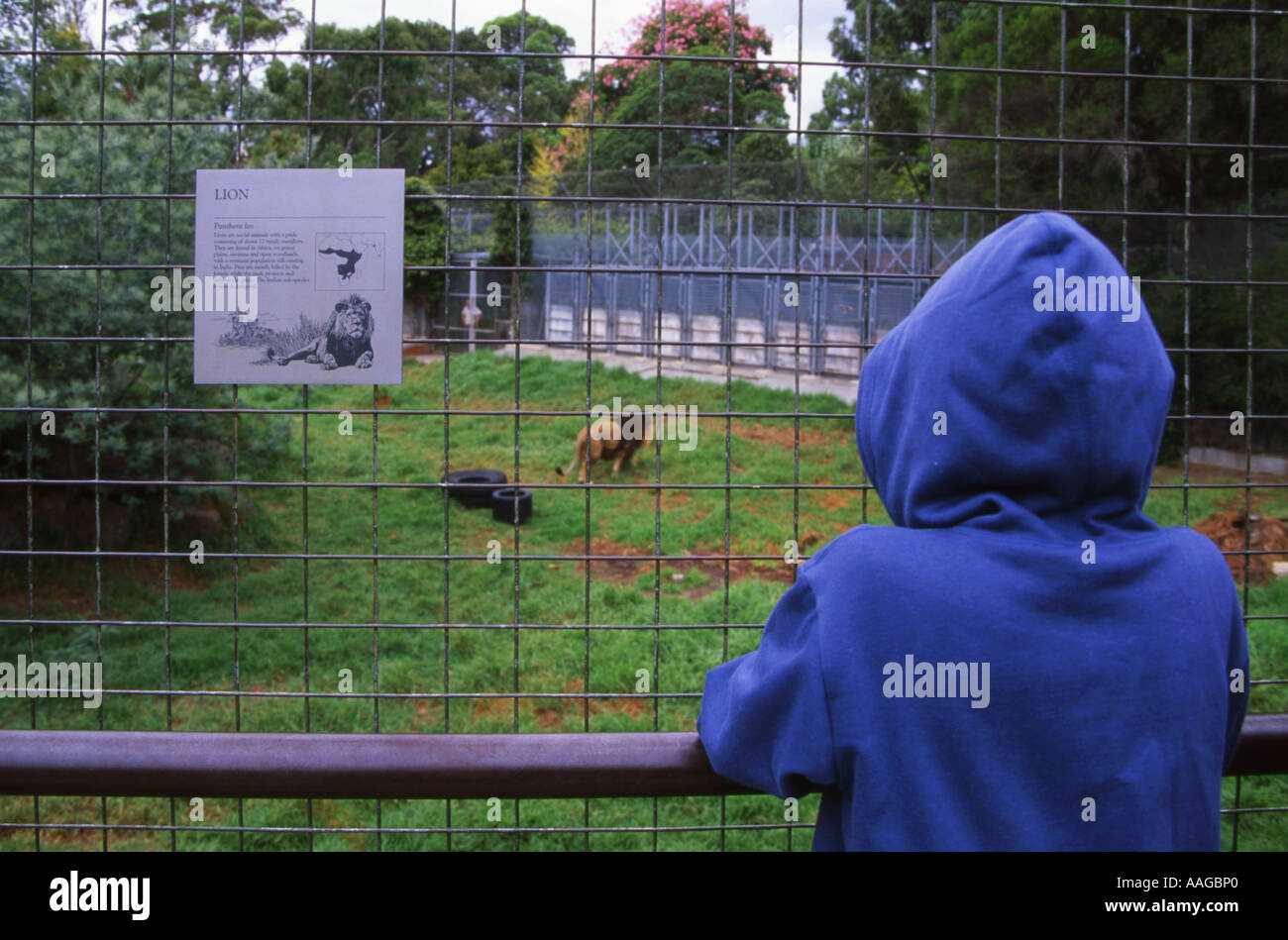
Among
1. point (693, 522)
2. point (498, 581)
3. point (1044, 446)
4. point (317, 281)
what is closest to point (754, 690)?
point (1044, 446)

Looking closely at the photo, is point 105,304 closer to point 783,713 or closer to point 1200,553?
point 783,713

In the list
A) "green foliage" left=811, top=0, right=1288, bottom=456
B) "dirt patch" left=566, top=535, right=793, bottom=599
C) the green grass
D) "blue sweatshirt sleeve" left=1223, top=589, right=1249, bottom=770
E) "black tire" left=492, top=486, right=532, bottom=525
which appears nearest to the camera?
"blue sweatshirt sleeve" left=1223, top=589, right=1249, bottom=770

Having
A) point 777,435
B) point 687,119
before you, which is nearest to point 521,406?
point 777,435

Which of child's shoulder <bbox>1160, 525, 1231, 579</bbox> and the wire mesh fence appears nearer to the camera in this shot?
child's shoulder <bbox>1160, 525, 1231, 579</bbox>

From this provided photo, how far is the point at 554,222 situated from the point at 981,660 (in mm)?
13722

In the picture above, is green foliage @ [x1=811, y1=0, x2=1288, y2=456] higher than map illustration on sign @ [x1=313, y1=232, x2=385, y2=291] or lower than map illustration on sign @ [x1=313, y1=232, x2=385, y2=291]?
higher

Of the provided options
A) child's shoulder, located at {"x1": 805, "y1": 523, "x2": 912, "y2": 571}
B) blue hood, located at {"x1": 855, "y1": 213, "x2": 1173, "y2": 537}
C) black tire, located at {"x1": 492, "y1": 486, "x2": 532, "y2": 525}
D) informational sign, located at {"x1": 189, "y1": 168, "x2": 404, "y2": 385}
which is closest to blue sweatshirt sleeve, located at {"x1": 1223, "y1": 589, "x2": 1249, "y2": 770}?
blue hood, located at {"x1": 855, "y1": 213, "x2": 1173, "y2": 537}

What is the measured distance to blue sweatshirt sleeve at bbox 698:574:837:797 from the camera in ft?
3.35

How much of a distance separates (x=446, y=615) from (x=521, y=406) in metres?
6.31

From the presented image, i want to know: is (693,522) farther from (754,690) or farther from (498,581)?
(754,690)

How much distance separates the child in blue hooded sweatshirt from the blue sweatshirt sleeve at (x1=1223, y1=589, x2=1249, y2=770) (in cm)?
4

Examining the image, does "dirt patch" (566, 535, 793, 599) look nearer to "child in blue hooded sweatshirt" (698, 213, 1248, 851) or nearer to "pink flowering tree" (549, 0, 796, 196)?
"pink flowering tree" (549, 0, 796, 196)

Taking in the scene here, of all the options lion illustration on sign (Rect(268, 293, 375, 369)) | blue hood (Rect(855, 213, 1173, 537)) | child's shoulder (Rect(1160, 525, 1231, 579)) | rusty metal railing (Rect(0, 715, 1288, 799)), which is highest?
lion illustration on sign (Rect(268, 293, 375, 369))

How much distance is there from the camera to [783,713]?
107 centimetres
